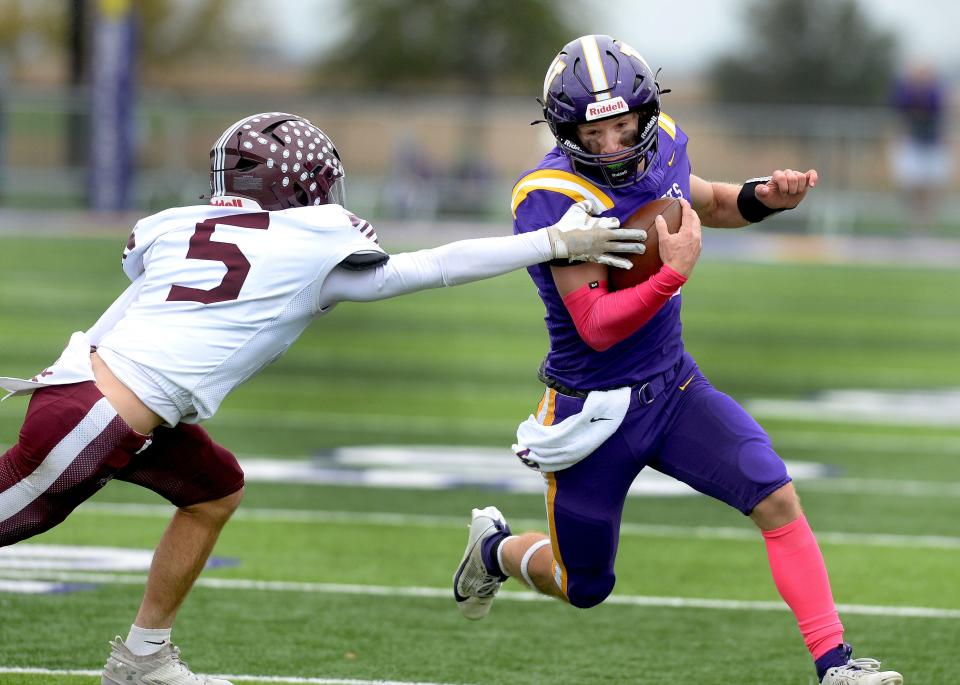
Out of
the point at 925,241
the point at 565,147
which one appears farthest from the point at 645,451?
the point at 925,241

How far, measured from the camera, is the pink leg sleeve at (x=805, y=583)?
436cm

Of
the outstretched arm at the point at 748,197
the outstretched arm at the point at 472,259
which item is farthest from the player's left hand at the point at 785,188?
the outstretched arm at the point at 472,259

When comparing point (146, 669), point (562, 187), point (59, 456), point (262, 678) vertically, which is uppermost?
point (562, 187)

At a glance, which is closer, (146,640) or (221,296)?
(221,296)

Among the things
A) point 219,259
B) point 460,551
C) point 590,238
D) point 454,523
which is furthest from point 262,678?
point 454,523

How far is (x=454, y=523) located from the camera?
23.5 feet

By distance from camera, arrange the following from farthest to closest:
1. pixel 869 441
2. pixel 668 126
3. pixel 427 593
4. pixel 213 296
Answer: pixel 869 441 → pixel 427 593 → pixel 668 126 → pixel 213 296

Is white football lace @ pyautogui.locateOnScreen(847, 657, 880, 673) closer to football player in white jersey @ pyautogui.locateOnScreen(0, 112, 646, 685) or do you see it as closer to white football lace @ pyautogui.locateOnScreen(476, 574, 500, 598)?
football player in white jersey @ pyautogui.locateOnScreen(0, 112, 646, 685)

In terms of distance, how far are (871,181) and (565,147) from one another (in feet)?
66.8

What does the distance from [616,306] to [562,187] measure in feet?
1.25

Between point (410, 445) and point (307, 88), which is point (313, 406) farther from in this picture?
point (307, 88)

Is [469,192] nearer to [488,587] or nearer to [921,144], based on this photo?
[921,144]

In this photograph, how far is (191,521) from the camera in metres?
4.52

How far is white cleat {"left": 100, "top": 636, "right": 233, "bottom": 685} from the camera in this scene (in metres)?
4.49
